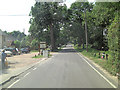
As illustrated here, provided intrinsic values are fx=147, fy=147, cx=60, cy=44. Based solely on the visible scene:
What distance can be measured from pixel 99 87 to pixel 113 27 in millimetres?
4642

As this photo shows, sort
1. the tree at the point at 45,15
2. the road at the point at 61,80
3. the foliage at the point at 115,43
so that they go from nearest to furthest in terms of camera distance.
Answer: the road at the point at 61,80 < the foliage at the point at 115,43 < the tree at the point at 45,15

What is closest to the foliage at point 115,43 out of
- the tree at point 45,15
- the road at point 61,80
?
the road at point 61,80

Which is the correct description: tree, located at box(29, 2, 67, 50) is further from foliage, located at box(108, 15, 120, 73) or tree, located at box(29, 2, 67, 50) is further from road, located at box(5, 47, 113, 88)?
foliage, located at box(108, 15, 120, 73)

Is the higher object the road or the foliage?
the foliage

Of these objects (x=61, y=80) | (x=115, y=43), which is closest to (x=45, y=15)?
(x=115, y=43)

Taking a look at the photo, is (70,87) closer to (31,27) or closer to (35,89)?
(35,89)

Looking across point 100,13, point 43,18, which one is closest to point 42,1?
point 43,18

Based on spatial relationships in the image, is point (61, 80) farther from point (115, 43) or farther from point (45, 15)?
point (45, 15)

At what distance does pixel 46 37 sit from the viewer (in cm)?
5556

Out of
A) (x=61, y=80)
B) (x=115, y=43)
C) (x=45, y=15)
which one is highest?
(x=45, y=15)

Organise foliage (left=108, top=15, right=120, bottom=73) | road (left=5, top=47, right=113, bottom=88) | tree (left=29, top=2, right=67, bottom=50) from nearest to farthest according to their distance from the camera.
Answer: road (left=5, top=47, right=113, bottom=88), foliage (left=108, top=15, right=120, bottom=73), tree (left=29, top=2, right=67, bottom=50)

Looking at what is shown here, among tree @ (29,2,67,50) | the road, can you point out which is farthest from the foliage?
tree @ (29,2,67,50)

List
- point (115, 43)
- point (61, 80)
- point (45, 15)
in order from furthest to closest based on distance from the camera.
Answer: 1. point (45, 15)
2. point (115, 43)
3. point (61, 80)

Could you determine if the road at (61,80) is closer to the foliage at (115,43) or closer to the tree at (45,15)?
the foliage at (115,43)
